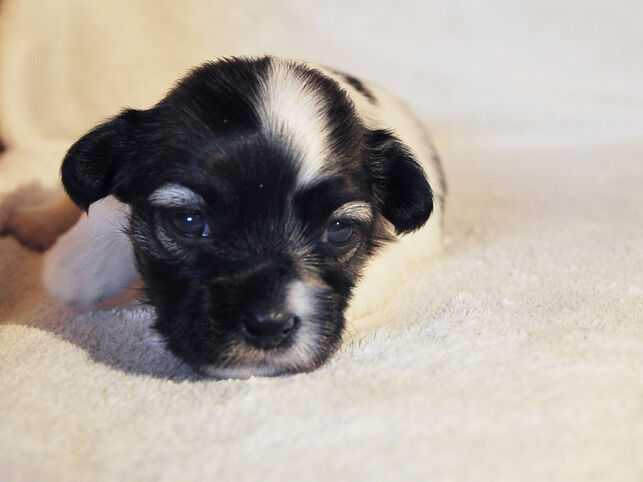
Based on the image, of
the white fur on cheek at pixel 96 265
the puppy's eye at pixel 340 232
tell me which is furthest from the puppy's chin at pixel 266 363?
the white fur on cheek at pixel 96 265

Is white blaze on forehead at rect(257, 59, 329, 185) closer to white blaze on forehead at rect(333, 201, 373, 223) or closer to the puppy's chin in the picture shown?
white blaze on forehead at rect(333, 201, 373, 223)

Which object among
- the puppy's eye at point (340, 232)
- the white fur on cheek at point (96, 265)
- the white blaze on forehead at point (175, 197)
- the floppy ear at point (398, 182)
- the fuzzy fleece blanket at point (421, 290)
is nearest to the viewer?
the fuzzy fleece blanket at point (421, 290)

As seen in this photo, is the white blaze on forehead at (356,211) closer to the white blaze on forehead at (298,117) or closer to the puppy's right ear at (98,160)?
the white blaze on forehead at (298,117)

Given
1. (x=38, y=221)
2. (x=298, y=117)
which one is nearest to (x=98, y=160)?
(x=298, y=117)

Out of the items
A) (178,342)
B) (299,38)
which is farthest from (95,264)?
(299,38)

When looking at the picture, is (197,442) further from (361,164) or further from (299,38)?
(299,38)

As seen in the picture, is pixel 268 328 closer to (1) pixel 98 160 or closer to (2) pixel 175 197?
(2) pixel 175 197

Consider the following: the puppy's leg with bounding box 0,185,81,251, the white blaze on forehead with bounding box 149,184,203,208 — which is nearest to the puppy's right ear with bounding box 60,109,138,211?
the white blaze on forehead with bounding box 149,184,203,208
